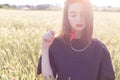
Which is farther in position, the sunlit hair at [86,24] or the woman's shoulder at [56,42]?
the woman's shoulder at [56,42]

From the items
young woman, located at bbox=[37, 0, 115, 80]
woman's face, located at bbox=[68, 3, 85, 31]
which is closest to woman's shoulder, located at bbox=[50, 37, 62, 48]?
young woman, located at bbox=[37, 0, 115, 80]

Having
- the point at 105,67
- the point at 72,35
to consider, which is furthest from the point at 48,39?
the point at 105,67

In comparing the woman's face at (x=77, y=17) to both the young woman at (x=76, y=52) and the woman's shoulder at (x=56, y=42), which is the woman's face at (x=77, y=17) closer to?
the young woman at (x=76, y=52)

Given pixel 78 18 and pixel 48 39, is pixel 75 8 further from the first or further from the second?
pixel 48 39

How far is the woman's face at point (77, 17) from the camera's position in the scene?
6.15 ft

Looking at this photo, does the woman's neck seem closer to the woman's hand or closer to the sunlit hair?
the sunlit hair

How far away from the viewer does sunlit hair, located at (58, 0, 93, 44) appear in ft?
6.18

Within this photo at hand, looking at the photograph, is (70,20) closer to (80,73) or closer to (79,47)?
(79,47)

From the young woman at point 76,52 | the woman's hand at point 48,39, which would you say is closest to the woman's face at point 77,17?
the young woman at point 76,52

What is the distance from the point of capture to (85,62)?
6.36ft

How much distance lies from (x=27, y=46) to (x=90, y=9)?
119cm

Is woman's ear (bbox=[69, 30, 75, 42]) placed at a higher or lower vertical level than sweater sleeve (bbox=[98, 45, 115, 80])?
higher

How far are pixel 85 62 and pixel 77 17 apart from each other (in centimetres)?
23

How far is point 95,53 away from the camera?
76.5 inches
